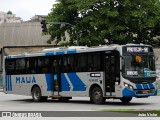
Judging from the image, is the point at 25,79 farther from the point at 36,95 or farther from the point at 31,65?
the point at 36,95

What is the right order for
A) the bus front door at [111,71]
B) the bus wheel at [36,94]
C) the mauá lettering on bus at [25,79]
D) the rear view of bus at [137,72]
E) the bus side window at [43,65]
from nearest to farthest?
the rear view of bus at [137,72]
the bus front door at [111,71]
the bus side window at [43,65]
the bus wheel at [36,94]
the mauá lettering on bus at [25,79]

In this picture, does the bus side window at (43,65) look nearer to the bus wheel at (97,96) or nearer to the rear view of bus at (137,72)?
the bus wheel at (97,96)

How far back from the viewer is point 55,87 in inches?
1097

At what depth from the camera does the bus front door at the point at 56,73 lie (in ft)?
90.2

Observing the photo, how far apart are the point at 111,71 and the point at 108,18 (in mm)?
28862

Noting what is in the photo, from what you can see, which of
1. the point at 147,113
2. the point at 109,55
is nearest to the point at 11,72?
the point at 109,55

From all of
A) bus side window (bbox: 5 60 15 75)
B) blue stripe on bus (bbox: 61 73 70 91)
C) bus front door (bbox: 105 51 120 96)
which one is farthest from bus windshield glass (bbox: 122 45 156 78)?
bus side window (bbox: 5 60 15 75)

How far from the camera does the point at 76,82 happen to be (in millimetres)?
26266

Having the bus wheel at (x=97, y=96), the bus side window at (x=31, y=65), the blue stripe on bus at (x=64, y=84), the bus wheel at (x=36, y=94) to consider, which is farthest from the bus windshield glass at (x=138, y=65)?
the bus side window at (x=31, y=65)

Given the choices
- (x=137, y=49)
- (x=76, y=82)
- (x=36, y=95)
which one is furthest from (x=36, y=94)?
(x=137, y=49)

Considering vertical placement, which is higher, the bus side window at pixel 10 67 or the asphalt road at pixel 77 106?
the bus side window at pixel 10 67

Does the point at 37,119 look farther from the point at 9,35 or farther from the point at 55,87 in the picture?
the point at 9,35

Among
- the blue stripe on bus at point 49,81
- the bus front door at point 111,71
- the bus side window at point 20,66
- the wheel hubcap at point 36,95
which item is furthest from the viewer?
the bus side window at point 20,66

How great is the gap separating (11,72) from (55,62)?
489 cm
